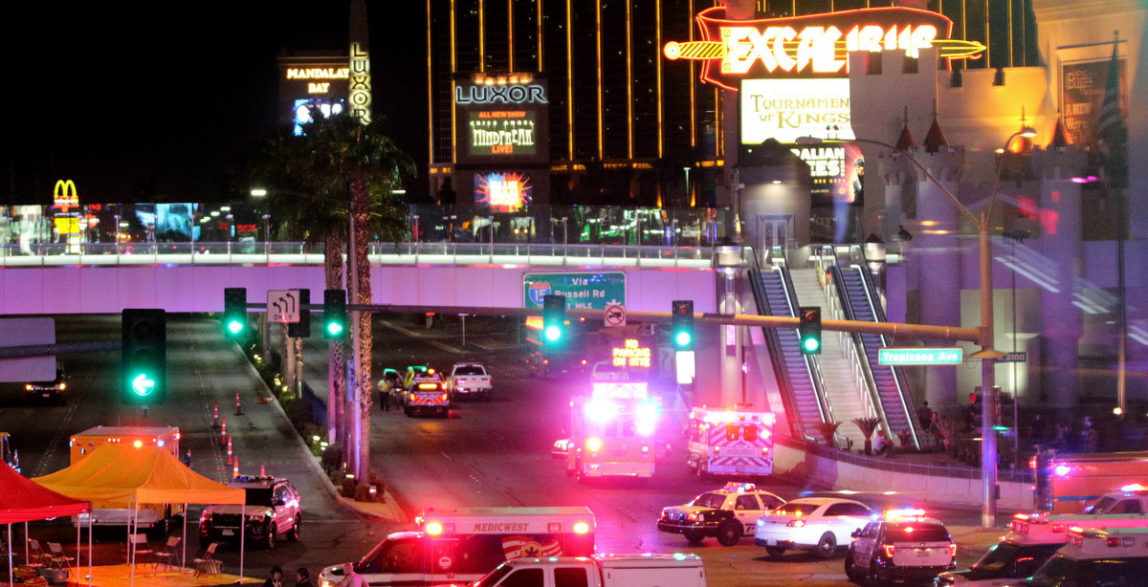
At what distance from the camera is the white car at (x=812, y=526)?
29.0 meters

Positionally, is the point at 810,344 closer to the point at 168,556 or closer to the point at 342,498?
the point at 168,556

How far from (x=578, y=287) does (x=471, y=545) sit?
32.8 m

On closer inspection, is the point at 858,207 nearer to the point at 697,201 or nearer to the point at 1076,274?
the point at 1076,274

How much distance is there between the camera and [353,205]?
4188 centimetres

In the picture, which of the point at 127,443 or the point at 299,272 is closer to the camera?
the point at 127,443

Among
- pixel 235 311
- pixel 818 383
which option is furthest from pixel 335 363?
pixel 235 311

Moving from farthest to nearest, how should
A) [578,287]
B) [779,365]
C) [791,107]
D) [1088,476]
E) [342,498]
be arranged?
[791,107], [578,287], [779,365], [342,498], [1088,476]

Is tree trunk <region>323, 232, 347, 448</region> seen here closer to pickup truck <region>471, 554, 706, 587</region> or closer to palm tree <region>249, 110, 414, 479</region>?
palm tree <region>249, 110, 414, 479</region>

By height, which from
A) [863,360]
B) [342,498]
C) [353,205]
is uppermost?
[353,205]

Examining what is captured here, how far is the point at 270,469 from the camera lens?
43906mm

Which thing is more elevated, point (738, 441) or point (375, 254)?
point (375, 254)

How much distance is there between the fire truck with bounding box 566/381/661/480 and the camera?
41.4m

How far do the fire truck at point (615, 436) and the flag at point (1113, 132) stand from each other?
96.3 ft

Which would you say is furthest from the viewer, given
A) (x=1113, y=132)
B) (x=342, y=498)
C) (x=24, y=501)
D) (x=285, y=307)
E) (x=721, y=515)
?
(x=1113, y=132)
